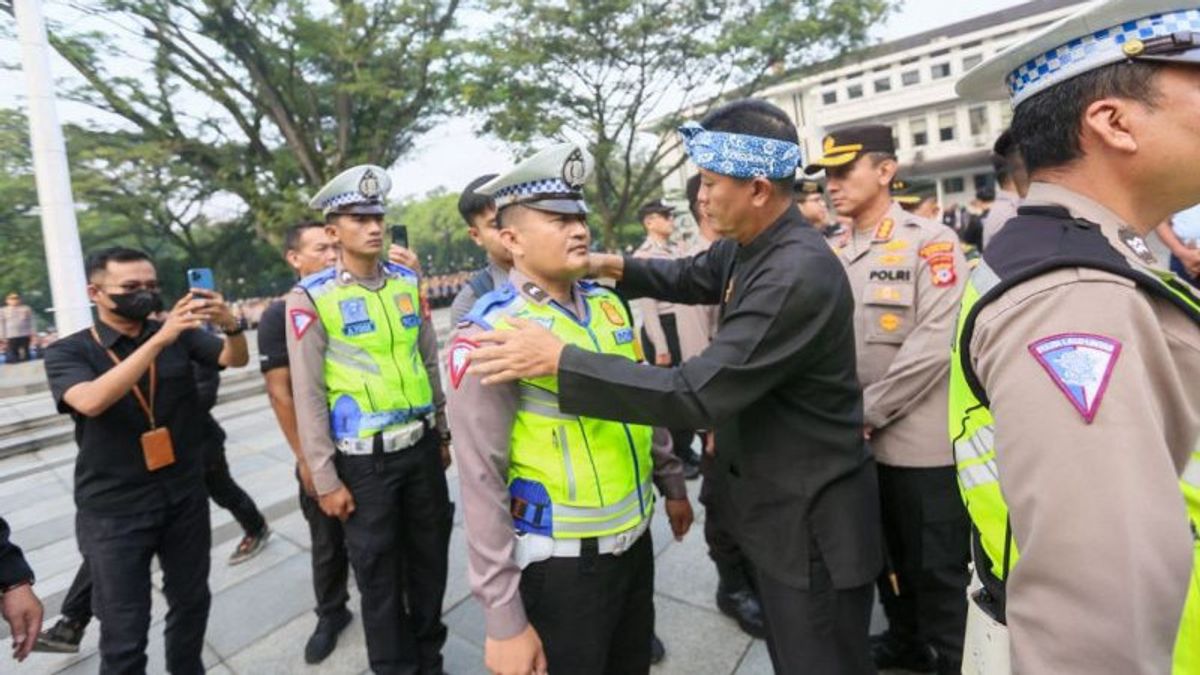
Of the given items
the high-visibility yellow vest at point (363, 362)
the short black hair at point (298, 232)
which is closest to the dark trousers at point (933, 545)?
Result: the high-visibility yellow vest at point (363, 362)

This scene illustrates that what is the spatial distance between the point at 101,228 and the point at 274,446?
19672mm

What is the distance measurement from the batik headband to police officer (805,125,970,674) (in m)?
0.85

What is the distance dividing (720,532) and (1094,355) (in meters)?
1.96

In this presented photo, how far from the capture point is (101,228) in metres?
20.7

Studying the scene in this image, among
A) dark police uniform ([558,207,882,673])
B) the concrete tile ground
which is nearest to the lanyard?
the concrete tile ground

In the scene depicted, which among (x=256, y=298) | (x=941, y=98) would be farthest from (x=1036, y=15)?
(x=256, y=298)

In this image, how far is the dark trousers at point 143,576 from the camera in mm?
2287

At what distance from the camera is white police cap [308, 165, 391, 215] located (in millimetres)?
2832

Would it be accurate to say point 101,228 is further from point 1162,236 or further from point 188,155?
point 1162,236

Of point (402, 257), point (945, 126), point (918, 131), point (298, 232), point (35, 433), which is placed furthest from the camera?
point (918, 131)

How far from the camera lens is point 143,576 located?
2.38m

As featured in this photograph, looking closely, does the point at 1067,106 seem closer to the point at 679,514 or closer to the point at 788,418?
the point at 788,418

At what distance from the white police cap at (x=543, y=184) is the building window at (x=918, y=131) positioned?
1726 inches

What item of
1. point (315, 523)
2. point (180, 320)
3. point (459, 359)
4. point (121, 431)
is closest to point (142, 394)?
point (121, 431)
